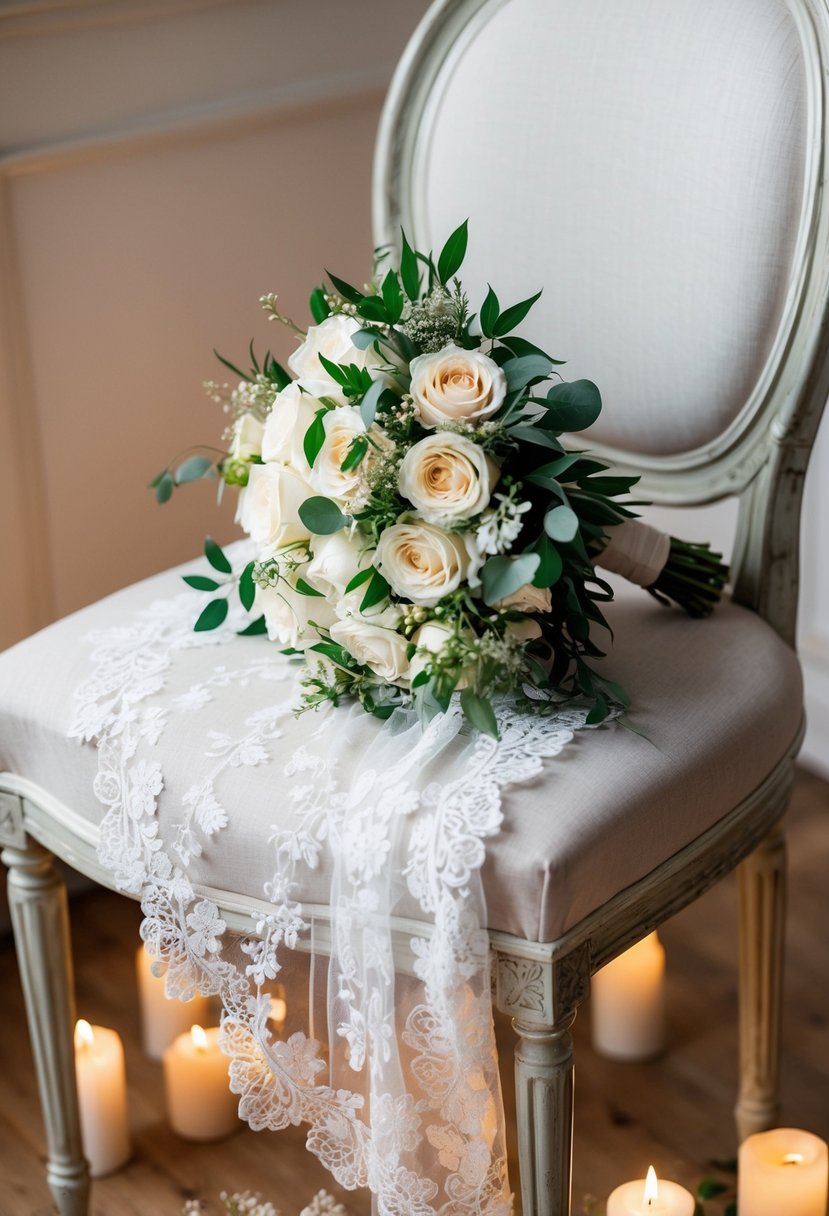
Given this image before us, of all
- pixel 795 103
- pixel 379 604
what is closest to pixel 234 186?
pixel 795 103

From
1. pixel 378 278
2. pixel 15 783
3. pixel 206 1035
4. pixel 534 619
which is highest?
pixel 378 278

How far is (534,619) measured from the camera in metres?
0.97

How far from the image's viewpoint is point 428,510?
0.92m

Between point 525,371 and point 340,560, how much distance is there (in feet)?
0.58

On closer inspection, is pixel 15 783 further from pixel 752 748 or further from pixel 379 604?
pixel 752 748

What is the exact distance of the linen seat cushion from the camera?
903 millimetres

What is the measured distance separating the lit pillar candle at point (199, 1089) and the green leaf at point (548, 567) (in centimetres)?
71

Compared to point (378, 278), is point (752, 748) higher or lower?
lower

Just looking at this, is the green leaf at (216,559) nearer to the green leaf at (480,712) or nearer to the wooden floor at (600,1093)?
the green leaf at (480,712)

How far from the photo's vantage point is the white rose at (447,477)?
907mm

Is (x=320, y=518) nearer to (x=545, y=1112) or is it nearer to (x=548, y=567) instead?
(x=548, y=567)

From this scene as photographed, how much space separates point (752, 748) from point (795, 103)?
1.61 feet

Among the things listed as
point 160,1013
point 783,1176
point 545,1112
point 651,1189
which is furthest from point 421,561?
point 160,1013

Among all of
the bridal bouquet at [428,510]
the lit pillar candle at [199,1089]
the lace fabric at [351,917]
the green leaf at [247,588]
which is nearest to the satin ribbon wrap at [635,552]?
the bridal bouquet at [428,510]
